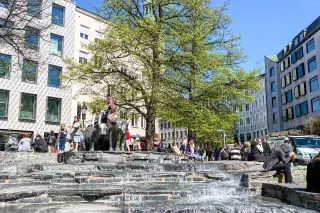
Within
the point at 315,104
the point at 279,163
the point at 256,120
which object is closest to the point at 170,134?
the point at 256,120

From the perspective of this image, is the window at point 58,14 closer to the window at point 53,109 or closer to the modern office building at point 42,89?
the modern office building at point 42,89

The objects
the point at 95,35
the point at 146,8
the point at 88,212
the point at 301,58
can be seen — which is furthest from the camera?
the point at 301,58

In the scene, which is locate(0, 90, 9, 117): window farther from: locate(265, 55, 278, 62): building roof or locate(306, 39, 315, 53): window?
locate(265, 55, 278, 62): building roof

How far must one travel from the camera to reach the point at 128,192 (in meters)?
8.39

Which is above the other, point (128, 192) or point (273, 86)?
point (273, 86)

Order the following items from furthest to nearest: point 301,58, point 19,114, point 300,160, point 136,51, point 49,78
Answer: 1. point 301,58
2. point 49,78
3. point 19,114
4. point 136,51
5. point 300,160

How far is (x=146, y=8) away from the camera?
79.7 feet

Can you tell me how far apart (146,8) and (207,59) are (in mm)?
5808

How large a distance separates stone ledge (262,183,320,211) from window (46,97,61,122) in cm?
3074

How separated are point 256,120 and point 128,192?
8884 cm

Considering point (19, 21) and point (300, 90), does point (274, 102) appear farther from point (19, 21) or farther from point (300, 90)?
point (19, 21)

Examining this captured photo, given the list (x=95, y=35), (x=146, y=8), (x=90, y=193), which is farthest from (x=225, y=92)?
(x=95, y=35)

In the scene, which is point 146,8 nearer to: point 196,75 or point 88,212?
point 196,75

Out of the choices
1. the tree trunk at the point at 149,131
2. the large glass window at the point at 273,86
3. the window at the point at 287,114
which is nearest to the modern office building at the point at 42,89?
the tree trunk at the point at 149,131
